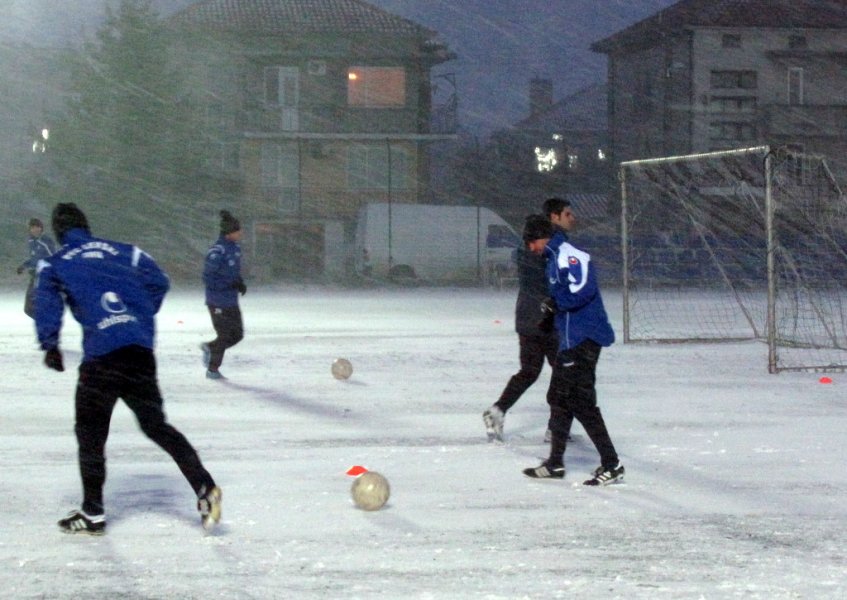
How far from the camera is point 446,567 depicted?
5852mm

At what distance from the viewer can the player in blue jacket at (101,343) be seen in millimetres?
6488

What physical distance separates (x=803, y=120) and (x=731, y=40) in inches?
172

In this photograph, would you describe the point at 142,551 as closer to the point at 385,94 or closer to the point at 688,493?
the point at 688,493

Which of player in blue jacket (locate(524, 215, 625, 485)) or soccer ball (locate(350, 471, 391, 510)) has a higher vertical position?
player in blue jacket (locate(524, 215, 625, 485))

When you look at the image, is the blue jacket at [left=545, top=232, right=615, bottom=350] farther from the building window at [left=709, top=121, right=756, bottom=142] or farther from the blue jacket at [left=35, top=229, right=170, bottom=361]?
the building window at [left=709, top=121, right=756, bottom=142]

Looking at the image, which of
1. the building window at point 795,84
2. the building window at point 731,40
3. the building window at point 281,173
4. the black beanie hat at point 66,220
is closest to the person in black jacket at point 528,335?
the black beanie hat at point 66,220

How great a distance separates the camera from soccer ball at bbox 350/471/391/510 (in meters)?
7.07

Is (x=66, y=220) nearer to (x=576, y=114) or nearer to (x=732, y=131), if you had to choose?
(x=732, y=131)

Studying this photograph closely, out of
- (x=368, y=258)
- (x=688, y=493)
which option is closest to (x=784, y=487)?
(x=688, y=493)

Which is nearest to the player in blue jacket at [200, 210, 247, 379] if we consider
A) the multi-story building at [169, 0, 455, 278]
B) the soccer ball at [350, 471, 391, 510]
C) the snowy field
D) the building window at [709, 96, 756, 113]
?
the snowy field

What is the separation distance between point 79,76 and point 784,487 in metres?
41.1

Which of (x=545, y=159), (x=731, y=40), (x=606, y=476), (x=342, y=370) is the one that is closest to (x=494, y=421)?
(x=606, y=476)

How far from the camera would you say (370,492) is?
707 cm

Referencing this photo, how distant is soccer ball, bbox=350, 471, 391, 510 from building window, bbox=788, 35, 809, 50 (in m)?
48.2
